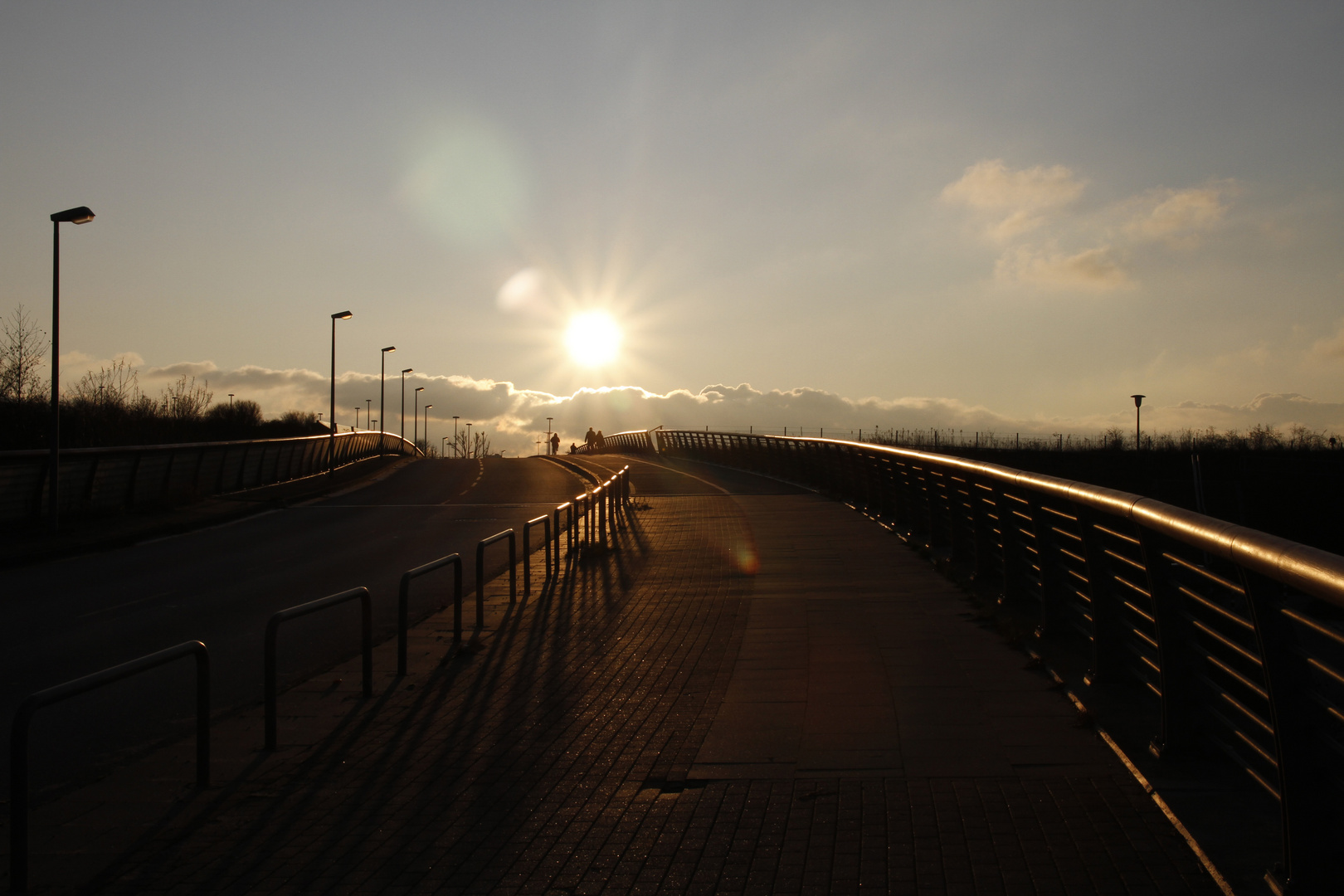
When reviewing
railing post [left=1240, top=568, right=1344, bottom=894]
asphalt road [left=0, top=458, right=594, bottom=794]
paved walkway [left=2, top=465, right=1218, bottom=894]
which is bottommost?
asphalt road [left=0, top=458, right=594, bottom=794]

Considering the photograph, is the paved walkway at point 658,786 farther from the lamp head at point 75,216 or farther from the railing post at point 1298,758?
the lamp head at point 75,216

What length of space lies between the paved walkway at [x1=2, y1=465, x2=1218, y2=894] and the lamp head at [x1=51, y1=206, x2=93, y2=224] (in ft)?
49.5

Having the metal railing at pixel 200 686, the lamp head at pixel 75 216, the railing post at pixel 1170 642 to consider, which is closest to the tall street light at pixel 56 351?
the lamp head at pixel 75 216

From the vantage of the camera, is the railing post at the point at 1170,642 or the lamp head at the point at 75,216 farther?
the lamp head at the point at 75,216

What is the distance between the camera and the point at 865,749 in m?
5.66

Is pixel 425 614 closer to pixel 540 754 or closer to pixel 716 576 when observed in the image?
pixel 716 576

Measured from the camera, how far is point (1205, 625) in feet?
14.9

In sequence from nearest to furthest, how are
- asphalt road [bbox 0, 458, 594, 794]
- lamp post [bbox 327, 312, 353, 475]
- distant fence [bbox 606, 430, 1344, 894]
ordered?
distant fence [bbox 606, 430, 1344, 894]
asphalt road [bbox 0, 458, 594, 794]
lamp post [bbox 327, 312, 353, 475]

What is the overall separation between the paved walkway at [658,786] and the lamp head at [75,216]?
1507 cm

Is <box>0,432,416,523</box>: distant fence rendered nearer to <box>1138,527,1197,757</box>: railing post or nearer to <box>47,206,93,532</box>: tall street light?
<box>47,206,93,532</box>: tall street light

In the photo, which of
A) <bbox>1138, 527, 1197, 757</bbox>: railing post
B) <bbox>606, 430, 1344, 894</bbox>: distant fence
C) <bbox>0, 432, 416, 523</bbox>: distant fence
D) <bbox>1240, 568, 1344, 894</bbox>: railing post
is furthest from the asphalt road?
<bbox>1240, 568, 1344, 894</bbox>: railing post

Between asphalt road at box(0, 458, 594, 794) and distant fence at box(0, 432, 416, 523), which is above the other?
distant fence at box(0, 432, 416, 523)

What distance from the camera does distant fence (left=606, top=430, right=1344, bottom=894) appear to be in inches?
137

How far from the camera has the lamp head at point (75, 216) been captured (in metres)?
20.1
